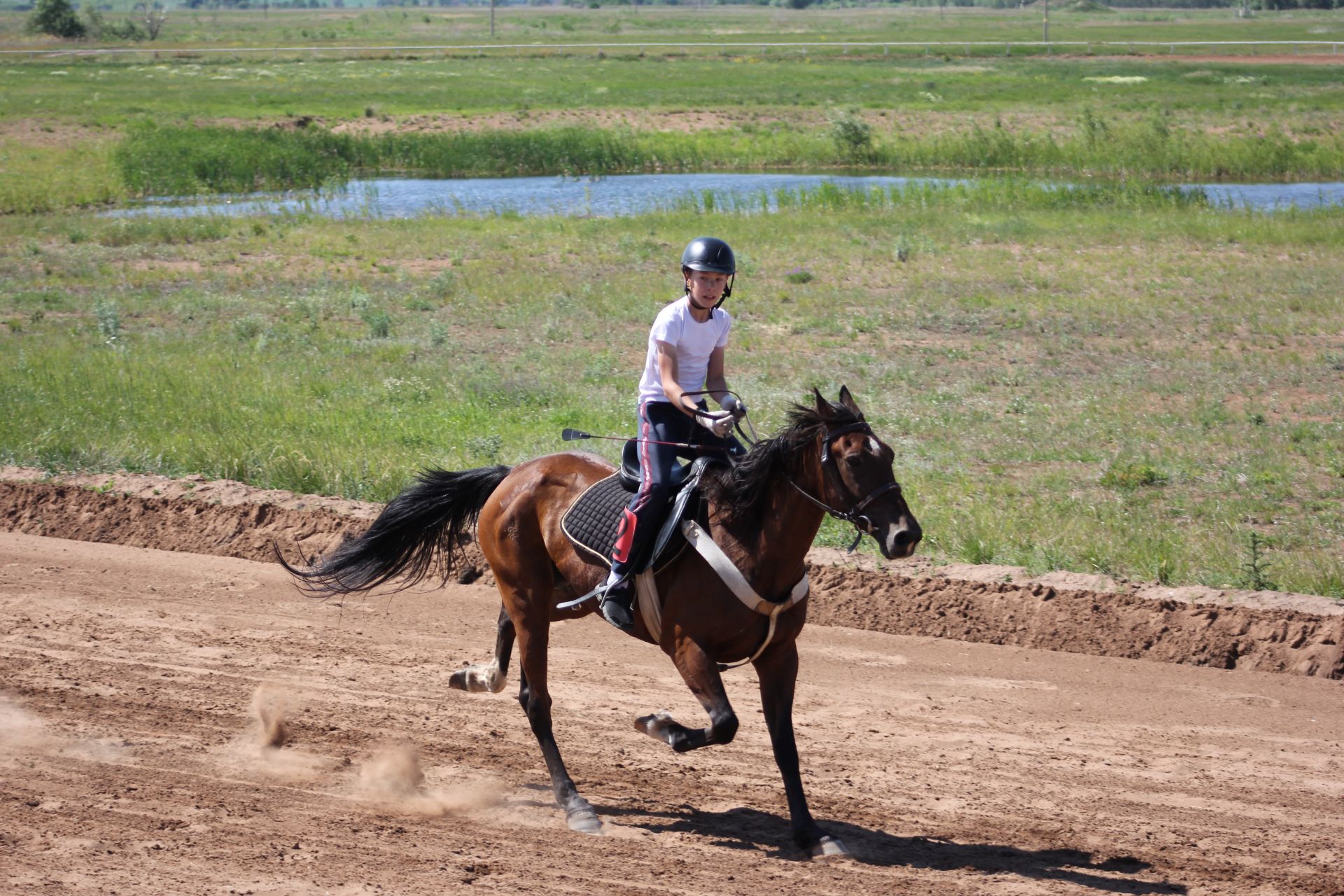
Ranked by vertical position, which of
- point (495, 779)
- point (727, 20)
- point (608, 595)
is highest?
point (727, 20)

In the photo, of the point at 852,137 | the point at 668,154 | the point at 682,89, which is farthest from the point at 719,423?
the point at 682,89

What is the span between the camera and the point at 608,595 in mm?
6668

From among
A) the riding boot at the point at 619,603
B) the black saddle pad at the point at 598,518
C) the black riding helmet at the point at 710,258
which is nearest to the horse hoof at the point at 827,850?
the riding boot at the point at 619,603

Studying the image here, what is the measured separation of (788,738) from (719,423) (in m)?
1.59

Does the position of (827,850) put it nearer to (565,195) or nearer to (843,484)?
(843,484)

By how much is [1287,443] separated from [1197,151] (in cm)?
2937

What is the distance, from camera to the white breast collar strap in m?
6.17

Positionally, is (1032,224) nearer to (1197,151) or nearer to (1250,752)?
(1197,151)

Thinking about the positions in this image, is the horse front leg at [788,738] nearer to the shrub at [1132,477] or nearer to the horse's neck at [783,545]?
the horse's neck at [783,545]

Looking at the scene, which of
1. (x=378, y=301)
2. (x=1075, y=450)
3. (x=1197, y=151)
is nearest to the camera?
(x=1075, y=450)

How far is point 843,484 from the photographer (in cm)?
588

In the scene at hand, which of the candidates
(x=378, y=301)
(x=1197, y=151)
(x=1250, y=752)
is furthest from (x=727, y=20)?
(x=1250, y=752)

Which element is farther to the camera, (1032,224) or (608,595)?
(1032,224)

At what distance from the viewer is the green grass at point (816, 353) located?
12719 mm
